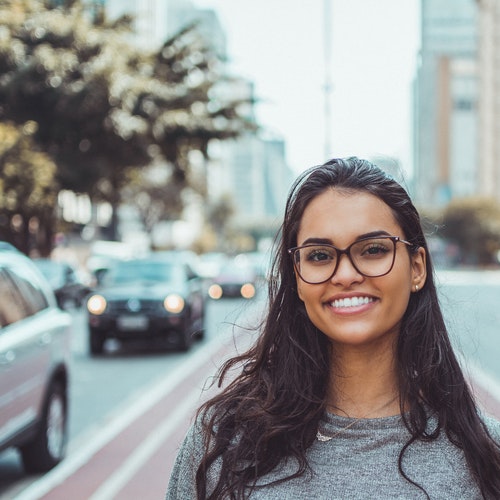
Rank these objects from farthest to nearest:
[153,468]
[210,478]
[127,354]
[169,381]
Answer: [127,354] < [169,381] < [153,468] < [210,478]

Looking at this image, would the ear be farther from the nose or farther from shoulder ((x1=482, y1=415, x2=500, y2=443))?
shoulder ((x1=482, y1=415, x2=500, y2=443))

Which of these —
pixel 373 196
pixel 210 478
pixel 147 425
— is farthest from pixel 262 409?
pixel 147 425

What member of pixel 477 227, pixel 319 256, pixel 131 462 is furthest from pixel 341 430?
pixel 477 227

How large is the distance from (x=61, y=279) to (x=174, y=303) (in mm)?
12276

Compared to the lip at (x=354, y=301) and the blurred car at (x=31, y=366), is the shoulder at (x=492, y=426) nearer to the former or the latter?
the lip at (x=354, y=301)

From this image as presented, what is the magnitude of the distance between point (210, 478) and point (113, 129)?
25559mm

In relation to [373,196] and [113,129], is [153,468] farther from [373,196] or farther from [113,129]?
[113,129]

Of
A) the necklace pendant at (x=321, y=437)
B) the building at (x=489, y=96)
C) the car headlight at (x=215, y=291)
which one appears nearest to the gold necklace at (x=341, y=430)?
the necklace pendant at (x=321, y=437)

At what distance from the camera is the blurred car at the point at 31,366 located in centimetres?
659

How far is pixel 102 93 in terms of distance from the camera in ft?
86.9

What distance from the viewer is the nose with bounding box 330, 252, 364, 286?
2.13m

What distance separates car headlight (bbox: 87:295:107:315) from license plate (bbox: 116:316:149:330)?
1.13 ft

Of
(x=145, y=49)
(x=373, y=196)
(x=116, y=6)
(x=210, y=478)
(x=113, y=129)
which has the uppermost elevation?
(x=116, y=6)

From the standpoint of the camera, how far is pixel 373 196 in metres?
2.19
